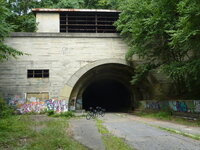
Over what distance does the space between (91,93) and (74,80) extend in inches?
773

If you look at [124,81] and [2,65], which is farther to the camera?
[124,81]

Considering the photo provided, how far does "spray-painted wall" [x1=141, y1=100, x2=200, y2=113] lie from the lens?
14.1 meters

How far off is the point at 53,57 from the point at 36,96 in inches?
151

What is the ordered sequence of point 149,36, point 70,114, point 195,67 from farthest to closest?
point 70,114 < point 149,36 < point 195,67

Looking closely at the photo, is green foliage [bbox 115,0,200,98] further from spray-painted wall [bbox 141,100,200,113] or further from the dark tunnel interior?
the dark tunnel interior

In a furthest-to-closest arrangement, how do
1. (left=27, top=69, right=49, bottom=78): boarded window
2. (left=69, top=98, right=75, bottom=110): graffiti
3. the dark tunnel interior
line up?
the dark tunnel interior < (left=69, top=98, right=75, bottom=110): graffiti < (left=27, top=69, right=49, bottom=78): boarded window

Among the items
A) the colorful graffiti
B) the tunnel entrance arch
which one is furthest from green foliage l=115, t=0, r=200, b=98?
the colorful graffiti

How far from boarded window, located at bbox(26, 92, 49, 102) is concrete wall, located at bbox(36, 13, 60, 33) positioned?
6287 mm

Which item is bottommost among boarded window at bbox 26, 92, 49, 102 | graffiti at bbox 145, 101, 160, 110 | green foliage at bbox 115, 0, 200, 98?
graffiti at bbox 145, 101, 160, 110

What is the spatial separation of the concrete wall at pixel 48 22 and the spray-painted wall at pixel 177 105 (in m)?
11.5

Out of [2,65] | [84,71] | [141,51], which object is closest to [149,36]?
[141,51]

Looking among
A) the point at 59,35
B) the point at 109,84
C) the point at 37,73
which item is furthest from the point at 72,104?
the point at 109,84

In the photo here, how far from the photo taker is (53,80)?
69.3 feet

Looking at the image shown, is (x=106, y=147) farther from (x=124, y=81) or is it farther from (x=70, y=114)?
(x=124, y=81)
